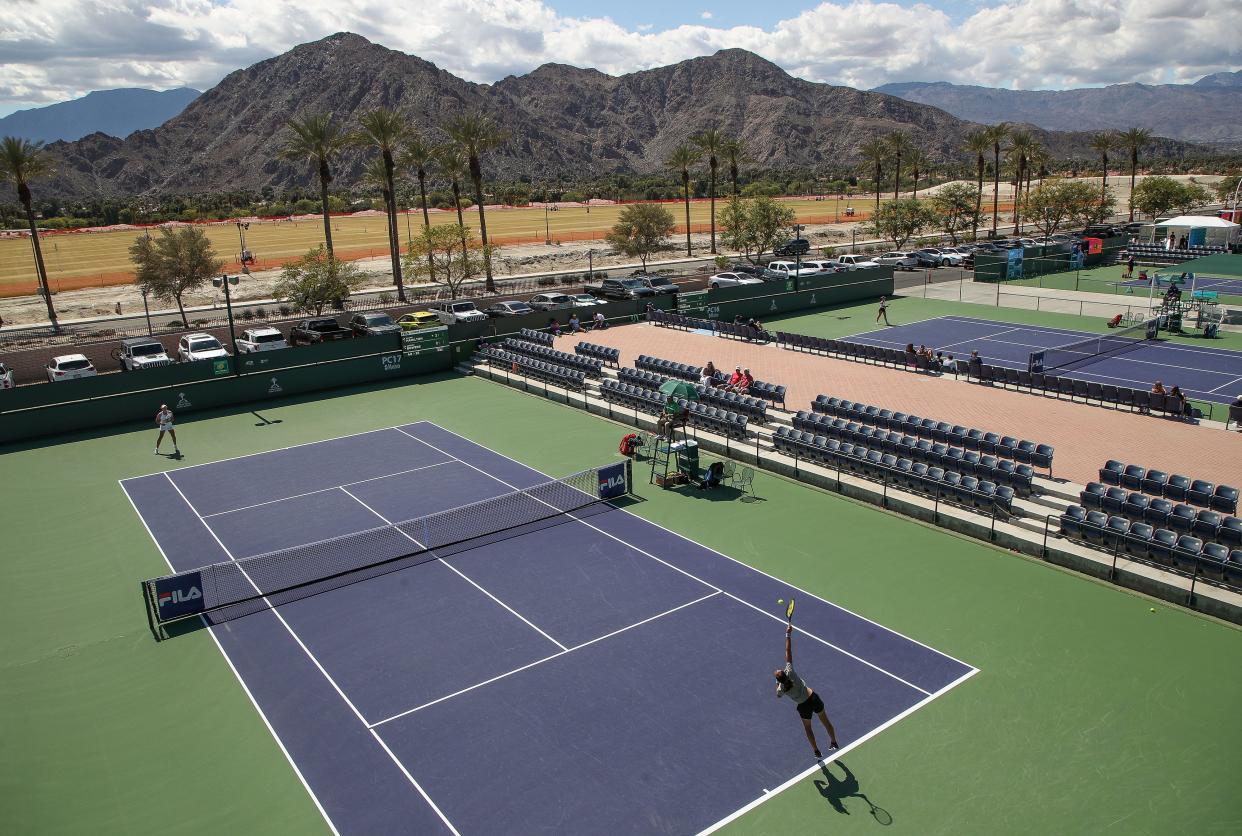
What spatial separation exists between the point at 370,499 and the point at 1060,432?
20814 mm

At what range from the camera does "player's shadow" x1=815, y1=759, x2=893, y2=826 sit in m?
11.5

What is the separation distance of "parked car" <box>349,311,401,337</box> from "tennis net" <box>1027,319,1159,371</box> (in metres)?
30.5

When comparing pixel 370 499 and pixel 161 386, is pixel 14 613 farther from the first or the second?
pixel 161 386

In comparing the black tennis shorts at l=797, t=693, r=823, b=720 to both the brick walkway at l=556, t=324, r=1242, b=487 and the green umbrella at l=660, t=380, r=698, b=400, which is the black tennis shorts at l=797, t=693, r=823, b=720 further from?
the brick walkway at l=556, t=324, r=1242, b=487

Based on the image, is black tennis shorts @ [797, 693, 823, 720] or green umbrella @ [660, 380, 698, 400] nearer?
black tennis shorts @ [797, 693, 823, 720]

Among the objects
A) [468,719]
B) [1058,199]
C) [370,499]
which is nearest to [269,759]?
[468,719]

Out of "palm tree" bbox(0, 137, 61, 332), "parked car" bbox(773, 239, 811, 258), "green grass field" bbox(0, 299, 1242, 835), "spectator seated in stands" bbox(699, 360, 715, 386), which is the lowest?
"green grass field" bbox(0, 299, 1242, 835)

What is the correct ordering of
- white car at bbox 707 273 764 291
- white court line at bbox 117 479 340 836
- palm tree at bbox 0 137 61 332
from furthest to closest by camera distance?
1. white car at bbox 707 273 764 291
2. palm tree at bbox 0 137 61 332
3. white court line at bbox 117 479 340 836

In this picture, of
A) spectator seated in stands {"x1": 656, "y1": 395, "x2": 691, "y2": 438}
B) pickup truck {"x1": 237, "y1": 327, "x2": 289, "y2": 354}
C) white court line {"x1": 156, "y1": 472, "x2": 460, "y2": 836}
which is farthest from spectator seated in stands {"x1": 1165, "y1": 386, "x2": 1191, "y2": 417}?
pickup truck {"x1": 237, "y1": 327, "x2": 289, "y2": 354}

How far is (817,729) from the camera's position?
13.2 metres

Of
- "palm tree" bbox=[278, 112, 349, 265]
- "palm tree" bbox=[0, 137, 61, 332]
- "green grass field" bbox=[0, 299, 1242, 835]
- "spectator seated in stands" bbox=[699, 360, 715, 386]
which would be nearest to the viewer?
"green grass field" bbox=[0, 299, 1242, 835]

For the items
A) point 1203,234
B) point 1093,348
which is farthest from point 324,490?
point 1203,234

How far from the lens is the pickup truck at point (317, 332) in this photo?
42656 mm

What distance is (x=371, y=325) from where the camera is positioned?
147 feet
